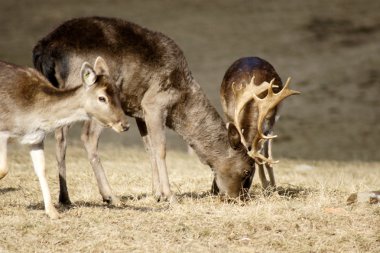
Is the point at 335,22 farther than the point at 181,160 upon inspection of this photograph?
Yes

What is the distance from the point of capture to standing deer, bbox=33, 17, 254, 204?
9578mm

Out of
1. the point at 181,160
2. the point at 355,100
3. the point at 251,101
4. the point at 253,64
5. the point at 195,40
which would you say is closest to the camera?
the point at 251,101

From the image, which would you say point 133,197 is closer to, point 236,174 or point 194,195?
point 194,195

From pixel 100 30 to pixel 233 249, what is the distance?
374 centimetres

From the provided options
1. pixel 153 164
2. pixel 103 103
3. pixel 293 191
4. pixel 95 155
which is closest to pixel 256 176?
pixel 293 191

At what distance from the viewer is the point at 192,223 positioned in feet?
26.2

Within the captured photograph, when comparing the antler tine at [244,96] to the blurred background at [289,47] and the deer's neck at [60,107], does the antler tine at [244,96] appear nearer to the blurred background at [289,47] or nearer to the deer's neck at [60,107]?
the deer's neck at [60,107]

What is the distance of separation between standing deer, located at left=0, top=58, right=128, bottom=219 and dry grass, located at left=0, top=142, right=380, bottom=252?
30.1 inches

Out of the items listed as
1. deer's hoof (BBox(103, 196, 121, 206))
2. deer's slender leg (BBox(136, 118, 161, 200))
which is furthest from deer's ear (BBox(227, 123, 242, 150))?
deer's hoof (BBox(103, 196, 121, 206))

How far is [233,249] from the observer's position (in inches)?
293

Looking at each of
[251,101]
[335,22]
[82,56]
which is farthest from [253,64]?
[335,22]

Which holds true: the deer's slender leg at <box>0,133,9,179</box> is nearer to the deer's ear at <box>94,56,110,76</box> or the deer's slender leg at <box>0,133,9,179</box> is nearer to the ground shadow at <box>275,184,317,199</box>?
the deer's ear at <box>94,56,110,76</box>

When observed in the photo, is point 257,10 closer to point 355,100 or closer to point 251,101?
point 355,100

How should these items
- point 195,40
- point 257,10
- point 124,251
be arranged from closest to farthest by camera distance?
point 124,251
point 195,40
point 257,10
